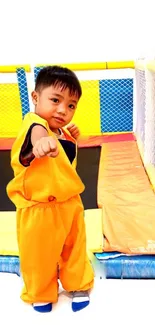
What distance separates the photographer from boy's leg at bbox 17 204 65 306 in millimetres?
952

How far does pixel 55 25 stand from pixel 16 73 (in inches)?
24.3

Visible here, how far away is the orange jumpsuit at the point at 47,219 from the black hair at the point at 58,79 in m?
0.09

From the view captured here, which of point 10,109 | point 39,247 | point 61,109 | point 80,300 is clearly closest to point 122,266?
point 80,300

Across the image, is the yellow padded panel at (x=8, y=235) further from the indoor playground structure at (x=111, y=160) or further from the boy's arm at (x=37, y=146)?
the boy's arm at (x=37, y=146)

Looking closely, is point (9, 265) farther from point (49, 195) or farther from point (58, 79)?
point (58, 79)

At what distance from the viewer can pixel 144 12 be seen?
3.05 metres

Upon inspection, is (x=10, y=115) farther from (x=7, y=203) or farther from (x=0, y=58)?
(x=7, y=203)

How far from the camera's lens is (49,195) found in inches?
36.3

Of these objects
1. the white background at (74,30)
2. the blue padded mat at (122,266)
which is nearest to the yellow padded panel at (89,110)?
the white background at (74,30)

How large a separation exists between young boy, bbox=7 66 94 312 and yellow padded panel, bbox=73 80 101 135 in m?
1.97

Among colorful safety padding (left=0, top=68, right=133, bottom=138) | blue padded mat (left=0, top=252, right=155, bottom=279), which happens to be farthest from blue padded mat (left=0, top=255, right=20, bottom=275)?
colorful safety padding (left=0, top=68, right=133, bottom=138)

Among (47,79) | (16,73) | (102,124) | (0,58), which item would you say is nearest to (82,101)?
(102,124)

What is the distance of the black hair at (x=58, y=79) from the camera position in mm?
921

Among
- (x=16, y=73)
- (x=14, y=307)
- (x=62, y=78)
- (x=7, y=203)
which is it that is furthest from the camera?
(x=16, y=73)
